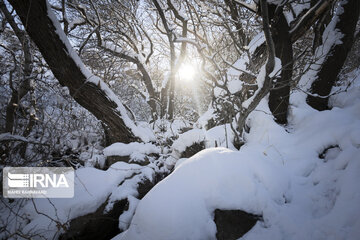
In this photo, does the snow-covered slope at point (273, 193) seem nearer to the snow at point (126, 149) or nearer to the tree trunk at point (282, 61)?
the tree trunk at point (282, 61)

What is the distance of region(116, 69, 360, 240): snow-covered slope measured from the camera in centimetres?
150

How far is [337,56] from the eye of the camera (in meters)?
2.70

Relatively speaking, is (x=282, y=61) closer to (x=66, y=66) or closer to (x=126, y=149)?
(x=126, y=149)

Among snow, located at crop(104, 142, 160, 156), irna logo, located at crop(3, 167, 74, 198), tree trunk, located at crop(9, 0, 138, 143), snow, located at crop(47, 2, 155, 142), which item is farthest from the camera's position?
snow, located at crop(104, 142, 160, 156)

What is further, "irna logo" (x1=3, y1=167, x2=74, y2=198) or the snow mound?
"irna logo" (x1=3, y1=167, x2=74, y2=198)

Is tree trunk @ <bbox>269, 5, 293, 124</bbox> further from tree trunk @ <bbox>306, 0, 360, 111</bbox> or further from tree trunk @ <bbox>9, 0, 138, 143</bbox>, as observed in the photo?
tree trunk @ <bbox>9, 0, 138, 143</bbox>

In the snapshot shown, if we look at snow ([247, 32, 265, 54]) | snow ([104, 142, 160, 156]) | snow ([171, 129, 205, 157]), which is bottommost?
snow ([171, 129, 205, 157])

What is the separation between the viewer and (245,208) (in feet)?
5.24

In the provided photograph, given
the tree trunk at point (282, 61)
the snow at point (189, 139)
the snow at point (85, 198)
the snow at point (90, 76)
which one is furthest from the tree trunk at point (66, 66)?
the tree trunk at point (282, 61)

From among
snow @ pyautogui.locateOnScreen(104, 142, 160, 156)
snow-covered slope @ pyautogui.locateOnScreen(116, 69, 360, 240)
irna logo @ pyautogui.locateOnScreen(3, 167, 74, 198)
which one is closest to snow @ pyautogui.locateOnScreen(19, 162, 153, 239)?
irna logo @ pyautogui.locateOnScreen(3, 167, 74, 198)

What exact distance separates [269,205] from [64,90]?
3231mm

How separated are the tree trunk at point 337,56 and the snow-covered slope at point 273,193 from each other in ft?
2.15

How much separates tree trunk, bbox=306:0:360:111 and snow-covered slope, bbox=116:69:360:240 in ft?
2.15

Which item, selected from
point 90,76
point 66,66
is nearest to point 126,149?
point 90,76
